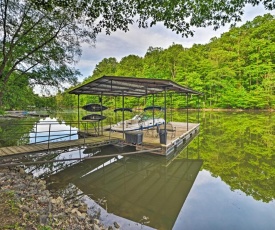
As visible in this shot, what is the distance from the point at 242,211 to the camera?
4.42m

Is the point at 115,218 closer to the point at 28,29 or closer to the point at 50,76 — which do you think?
the point at 50,76

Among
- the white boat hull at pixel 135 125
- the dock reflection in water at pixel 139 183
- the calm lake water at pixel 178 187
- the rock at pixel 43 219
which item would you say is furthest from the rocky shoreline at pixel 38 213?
the white boat hull at pixel 135 125

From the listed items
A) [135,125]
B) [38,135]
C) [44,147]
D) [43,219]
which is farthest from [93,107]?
[43,219]

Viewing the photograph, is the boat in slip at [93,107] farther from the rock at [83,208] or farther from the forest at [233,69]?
the forest at [233,69]

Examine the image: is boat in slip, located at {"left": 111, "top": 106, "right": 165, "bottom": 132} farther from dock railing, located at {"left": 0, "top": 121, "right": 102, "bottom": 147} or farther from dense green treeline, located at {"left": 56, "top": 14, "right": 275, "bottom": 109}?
dense green treeline, located at {"left": 56, "top": 14, "right": 275, "bottom": 109}

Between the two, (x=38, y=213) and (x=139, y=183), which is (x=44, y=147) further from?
(x=38, y=213)

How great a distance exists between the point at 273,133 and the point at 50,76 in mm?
14175

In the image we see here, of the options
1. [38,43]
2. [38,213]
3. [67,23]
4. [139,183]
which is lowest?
[139,183]

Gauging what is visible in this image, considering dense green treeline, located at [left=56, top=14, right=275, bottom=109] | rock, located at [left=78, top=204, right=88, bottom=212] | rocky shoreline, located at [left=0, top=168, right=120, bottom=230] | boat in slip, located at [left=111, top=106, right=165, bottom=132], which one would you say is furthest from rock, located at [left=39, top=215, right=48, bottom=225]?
dense green treeline, located at [left=56, top=14, right=275, bottom=109]

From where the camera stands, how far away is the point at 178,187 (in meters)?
5.70

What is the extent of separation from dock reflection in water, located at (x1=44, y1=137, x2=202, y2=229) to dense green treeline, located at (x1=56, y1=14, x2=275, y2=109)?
2161cm

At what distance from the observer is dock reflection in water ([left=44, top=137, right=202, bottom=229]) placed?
438cm

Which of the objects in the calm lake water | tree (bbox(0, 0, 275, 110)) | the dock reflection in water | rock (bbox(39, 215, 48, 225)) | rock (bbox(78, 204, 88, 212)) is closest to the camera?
rock (bbox(39, 215, 48, 225))

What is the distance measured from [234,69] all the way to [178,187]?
1336 inches
